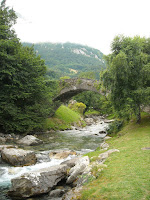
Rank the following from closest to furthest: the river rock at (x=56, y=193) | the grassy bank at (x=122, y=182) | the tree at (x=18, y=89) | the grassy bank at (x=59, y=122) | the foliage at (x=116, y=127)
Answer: the grassy bank at (x=122, y=182), the river rock at (x=56, y=193), the tree at (x=18, y=89), the foliage at (x=116, y=127), the grassy bank at (x=59, y=122)

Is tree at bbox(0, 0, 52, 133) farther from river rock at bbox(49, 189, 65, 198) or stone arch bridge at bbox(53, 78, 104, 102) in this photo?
river rock at bbox(49, 189, 65, 198)

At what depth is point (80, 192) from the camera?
5.60 meters

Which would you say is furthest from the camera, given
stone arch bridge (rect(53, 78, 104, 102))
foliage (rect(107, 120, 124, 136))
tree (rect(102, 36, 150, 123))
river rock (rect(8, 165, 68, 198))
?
stone arch bridge (rect(53, 78, 104, 102))

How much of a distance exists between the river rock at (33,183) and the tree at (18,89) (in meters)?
12.8

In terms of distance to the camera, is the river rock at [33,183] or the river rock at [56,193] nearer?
the river rock at [33,183]

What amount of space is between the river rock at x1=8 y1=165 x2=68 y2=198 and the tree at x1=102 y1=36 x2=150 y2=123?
9864 mm

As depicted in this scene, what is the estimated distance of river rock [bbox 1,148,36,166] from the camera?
394 inches

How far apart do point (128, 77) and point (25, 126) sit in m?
12.8

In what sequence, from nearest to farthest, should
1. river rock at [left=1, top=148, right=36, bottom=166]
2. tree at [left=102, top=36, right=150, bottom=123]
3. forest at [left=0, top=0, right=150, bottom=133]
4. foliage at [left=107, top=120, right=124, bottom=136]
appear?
1. river rock at [left=1, top=148, right=36, bottom=166]
2. tree at [left=102, top=36, right=150, bottom=123]
3. forest at [left=0, top=0, right=150, bottom=133]
4. foliage at [left=107, top=120, right=124, bottom=136]

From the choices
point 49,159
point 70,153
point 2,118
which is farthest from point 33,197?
point 2,118

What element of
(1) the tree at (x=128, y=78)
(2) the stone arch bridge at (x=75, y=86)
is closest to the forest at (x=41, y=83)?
(1) the tree at (x=128, y=78)

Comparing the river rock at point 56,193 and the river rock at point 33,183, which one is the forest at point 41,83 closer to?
the river rock at point 33,183

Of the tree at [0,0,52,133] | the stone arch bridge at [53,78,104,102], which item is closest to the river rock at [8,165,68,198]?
the tree at [0,0,52,133]

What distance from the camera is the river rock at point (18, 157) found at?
10.0 m
